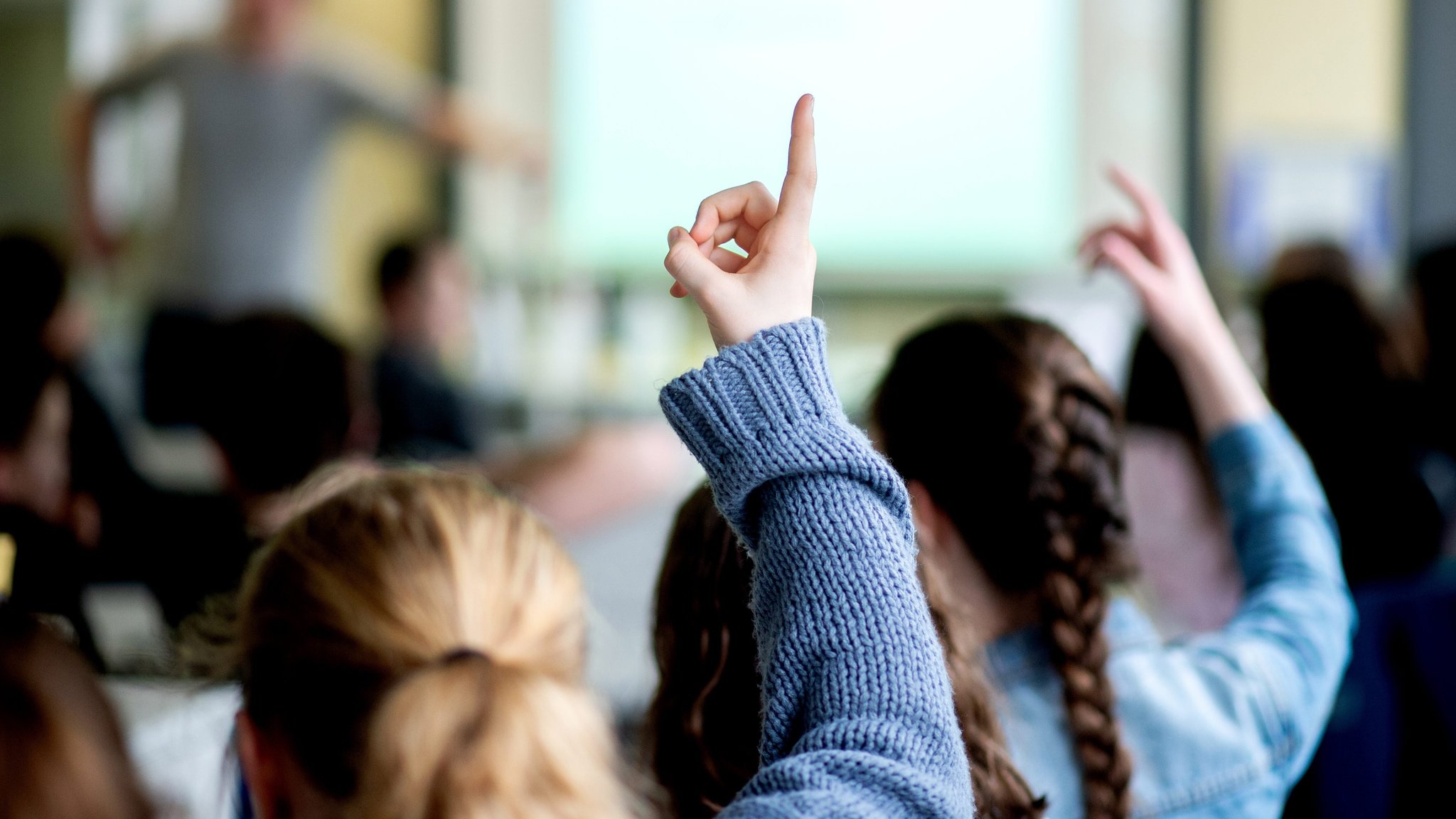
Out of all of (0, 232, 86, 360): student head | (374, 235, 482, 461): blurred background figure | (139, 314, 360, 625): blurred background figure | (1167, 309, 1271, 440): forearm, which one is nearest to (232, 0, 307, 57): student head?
(374, 235, 482, 461): blurred background figure

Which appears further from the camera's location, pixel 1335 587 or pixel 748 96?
pixel 748 96

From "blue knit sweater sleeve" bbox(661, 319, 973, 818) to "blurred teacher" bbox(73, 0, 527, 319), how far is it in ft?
8.63

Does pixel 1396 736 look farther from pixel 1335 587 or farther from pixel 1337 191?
pixel 1337 191

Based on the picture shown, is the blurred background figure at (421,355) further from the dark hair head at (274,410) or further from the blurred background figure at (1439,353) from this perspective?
the blurred background figure at (1439,353)

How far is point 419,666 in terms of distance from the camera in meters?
0.60

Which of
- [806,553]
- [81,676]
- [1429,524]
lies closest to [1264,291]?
[1429,524]

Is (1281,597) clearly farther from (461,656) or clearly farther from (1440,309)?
(1440,309)

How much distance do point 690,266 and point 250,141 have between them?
9.06 feet

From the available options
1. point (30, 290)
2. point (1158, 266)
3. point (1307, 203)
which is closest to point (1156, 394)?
point (1158, 266)

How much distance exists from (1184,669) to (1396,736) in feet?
2.80

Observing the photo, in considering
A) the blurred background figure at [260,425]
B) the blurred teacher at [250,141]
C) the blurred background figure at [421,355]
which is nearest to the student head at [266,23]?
the blurred teacher at [250,141]

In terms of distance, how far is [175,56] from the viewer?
304cm

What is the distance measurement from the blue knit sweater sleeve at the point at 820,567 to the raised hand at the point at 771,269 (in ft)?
0.05

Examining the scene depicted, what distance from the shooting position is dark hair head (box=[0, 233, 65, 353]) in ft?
6.55
